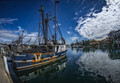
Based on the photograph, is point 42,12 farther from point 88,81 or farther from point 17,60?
point 88,81

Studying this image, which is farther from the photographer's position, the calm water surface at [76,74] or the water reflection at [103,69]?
the water reflection at [103,69]

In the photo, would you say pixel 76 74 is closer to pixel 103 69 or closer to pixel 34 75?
pixel 103 69

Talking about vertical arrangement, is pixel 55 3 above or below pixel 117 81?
above

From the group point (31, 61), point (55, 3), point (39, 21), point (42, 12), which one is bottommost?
point (31, 61)

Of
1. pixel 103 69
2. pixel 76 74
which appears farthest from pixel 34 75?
pixel 103 69

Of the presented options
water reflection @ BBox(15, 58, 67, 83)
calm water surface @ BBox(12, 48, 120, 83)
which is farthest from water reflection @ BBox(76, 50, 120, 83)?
water reflection @ BBox(15, 58, 67, 83)

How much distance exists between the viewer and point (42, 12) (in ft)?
81.6

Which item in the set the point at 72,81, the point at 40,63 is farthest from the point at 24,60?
the point at 72,81

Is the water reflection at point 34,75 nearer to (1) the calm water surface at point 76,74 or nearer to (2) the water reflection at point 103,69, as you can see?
(1) the calm water surface at point 76,74

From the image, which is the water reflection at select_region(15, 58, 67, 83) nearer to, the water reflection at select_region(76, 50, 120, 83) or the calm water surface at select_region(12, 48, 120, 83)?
the calm water surface at select_region(12, 48, 120, 83)

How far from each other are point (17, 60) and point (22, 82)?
4.43 m

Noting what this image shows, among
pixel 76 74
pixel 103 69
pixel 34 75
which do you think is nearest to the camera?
pixel 76 74

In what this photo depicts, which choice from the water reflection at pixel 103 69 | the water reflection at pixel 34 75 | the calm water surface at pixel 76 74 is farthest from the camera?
the water reflection at pixel 34 75

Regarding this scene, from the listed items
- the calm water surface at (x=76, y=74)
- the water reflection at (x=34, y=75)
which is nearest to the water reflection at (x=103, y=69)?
the calm water surface at (x=76, y=74)
